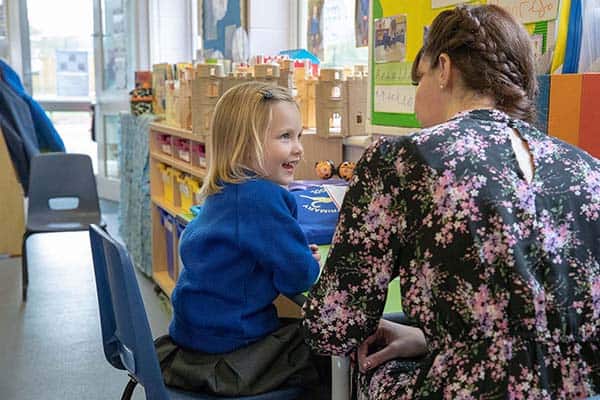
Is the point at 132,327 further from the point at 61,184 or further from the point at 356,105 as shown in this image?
the point at 61,184

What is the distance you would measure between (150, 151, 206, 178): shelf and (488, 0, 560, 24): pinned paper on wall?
1.59m

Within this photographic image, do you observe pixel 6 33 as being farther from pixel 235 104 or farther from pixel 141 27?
pixel 235 104

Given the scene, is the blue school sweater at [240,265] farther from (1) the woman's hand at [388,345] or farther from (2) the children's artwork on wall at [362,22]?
(2) the children's artwork on wall at [362,22]

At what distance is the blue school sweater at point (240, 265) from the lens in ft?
4.68

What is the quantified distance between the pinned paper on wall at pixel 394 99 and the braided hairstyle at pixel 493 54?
885mm

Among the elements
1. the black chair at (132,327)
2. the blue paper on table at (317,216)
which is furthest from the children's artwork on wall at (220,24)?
the black chair at (132,327)

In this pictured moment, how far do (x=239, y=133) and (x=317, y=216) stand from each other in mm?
409

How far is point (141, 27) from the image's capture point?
17.3 feet

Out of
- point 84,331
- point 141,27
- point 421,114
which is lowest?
point 84,331

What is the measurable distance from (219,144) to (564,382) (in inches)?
34.9

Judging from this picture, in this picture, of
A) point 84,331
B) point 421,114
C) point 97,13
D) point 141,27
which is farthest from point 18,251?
point 421,114

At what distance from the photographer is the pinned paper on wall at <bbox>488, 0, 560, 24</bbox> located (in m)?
1.41

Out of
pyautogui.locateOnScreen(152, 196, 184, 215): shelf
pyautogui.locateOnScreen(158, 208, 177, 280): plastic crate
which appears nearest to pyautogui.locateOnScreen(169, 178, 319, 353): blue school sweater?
pyautogui.locateOnScreen(152, 196, 184, 215): shelf

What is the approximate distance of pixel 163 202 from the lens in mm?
3615
